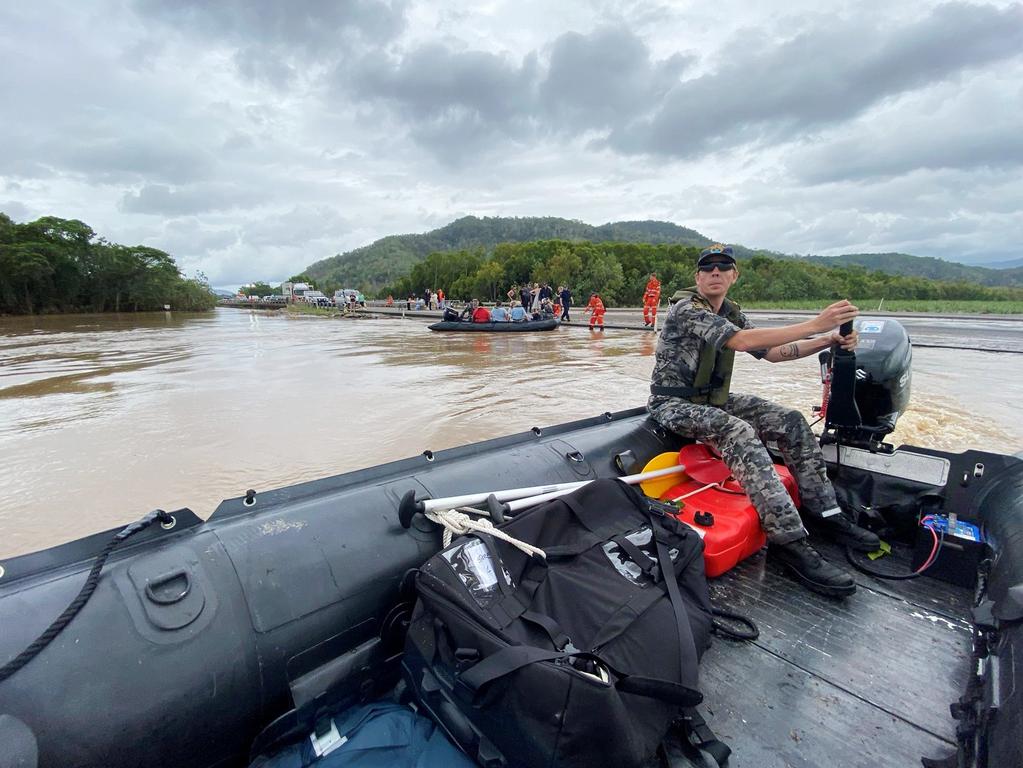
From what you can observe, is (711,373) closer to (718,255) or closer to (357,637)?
(718,255)

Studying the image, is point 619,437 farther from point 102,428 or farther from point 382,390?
point 102,428

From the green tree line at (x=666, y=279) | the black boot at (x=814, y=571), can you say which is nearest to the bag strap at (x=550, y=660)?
the black boot at (x=814, y=571)

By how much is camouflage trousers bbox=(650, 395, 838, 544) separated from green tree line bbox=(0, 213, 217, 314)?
51.0 metres

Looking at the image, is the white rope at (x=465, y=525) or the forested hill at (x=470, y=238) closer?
the white rope at (x=465, y=525)

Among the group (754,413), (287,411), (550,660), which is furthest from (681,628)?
(287,411)

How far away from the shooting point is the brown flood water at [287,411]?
380 cm

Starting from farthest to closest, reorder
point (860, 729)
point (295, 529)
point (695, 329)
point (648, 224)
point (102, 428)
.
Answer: point (648, 224) < point (102, 428) < point (695, 329) < point (295, 529) < point (860, 729)

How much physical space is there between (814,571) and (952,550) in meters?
0.57

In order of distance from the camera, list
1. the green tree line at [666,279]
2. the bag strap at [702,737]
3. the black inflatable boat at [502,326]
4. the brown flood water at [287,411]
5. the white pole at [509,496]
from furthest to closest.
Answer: the green tree line at [666,279], the black inflatable boat at [502,326], the brown flood water at [287,411], the white pole at [509,496], the bag strap at [702,737]

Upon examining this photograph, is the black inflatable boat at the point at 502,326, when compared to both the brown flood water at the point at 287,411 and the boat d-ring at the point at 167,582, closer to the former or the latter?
the brown flood water at the point at 287,411

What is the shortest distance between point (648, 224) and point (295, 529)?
174m

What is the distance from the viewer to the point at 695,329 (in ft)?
8.20

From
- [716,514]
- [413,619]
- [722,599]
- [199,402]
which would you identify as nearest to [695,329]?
[716,514]

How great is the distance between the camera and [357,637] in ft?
4.86
